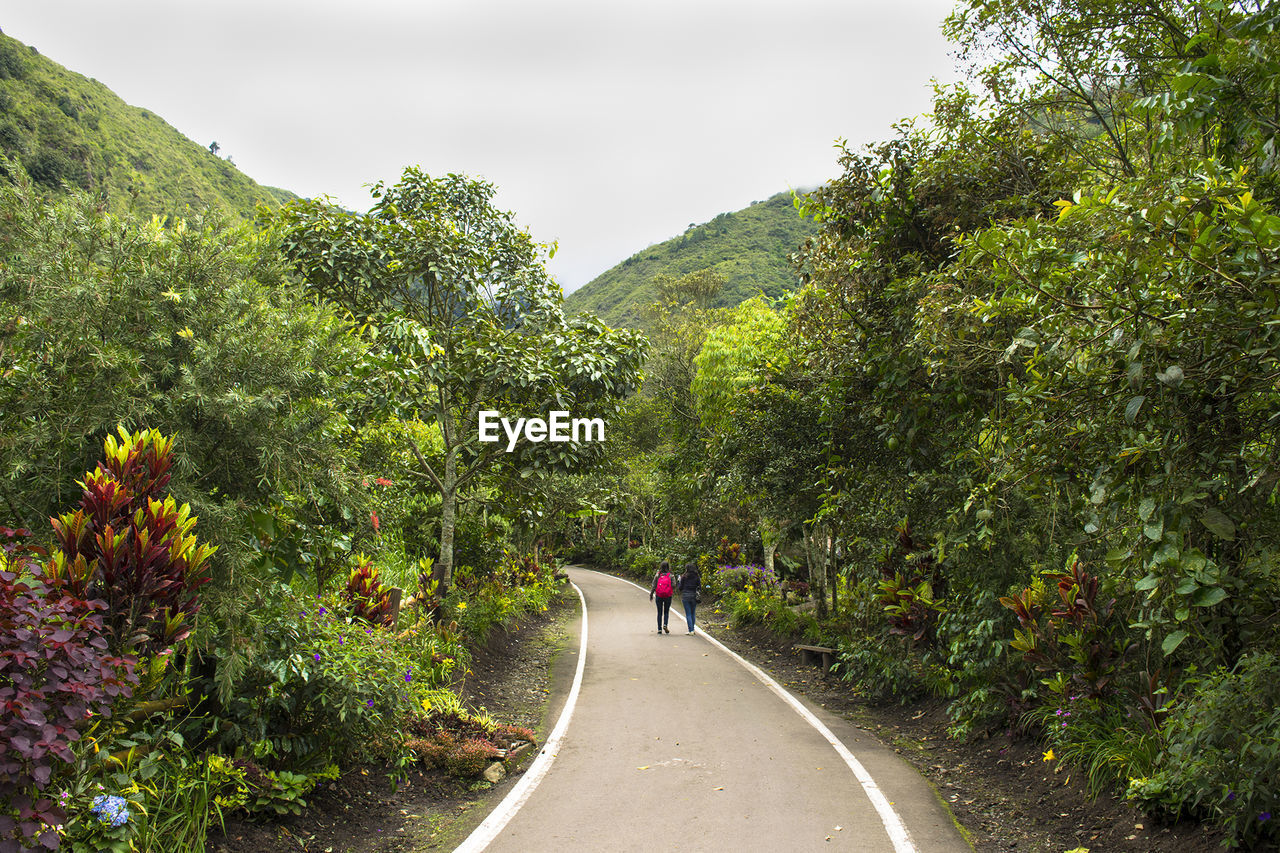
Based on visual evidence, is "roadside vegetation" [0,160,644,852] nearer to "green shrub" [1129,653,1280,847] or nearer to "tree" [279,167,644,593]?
"tree" [279,167,644,593]

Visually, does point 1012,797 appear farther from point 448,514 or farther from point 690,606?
point 690,606

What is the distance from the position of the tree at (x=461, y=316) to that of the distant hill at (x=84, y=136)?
107 feet

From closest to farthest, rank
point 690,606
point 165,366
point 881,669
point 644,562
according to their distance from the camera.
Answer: point 165,366, point 881,669, point 690,606, point 644,562

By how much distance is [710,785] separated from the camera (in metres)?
6.24

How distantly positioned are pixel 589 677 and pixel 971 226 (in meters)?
8.61

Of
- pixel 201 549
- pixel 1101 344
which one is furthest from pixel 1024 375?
pixel 201 549

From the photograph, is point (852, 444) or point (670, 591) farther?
point (670, 591)

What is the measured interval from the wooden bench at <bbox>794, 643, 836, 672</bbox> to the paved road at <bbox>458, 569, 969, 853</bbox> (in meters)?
1.80

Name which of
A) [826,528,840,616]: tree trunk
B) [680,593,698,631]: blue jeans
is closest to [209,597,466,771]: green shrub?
[826,528,840,616]: tree trunk

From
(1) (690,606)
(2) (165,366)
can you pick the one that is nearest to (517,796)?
(2) (165,366)

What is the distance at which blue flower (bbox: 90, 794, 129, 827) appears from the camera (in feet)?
11.2

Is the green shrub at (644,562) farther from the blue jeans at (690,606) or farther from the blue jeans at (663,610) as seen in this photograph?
the blue jeans at (690,606)

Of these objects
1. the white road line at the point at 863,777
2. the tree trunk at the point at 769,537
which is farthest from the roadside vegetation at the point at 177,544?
the tree trunk at the point at 769,537

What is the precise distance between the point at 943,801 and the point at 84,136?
62464mm
